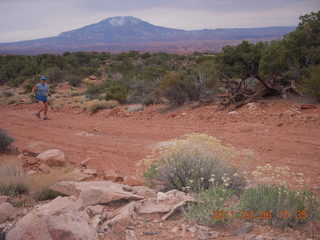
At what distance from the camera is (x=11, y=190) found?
4.84m

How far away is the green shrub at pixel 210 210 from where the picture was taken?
316 cm

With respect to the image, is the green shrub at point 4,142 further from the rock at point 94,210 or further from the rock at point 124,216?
the rock at point 124,216

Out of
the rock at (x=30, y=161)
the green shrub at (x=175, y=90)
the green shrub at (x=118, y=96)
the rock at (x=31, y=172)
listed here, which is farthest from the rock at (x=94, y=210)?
the green shrub at (x=118, y=96)

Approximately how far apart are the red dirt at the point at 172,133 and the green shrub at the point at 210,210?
90.7 inches

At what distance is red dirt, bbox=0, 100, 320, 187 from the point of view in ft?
22.2

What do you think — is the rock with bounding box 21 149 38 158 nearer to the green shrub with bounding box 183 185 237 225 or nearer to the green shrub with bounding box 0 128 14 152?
the green shrub with bounding box 0 128 14 152

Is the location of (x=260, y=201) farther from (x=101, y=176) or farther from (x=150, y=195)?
(x=101, y=176)

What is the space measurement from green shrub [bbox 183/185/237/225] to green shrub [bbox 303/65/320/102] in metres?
7.81

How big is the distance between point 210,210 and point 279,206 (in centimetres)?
75

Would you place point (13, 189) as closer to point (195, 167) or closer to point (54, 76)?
point (195, 167)

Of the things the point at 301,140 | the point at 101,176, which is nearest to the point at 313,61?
the point at 301,140

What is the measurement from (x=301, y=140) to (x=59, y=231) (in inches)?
249

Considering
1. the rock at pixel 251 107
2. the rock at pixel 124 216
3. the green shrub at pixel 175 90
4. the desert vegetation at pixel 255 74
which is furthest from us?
the green shrub at pixel 175 90

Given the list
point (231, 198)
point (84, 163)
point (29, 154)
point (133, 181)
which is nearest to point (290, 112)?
point (133, 181)
